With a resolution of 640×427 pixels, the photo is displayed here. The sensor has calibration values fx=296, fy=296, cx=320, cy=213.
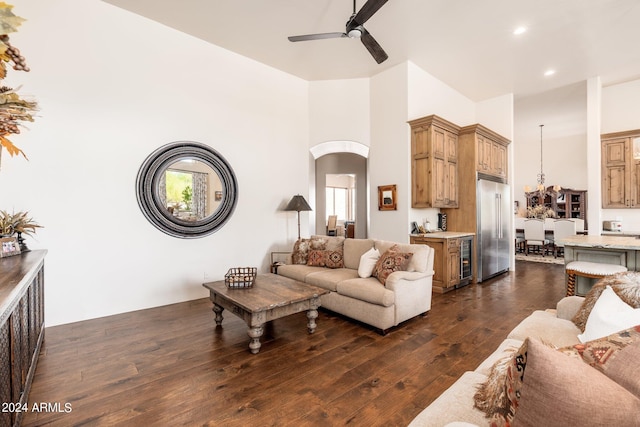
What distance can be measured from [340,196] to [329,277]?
8711 mm

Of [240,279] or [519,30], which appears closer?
[240,279]

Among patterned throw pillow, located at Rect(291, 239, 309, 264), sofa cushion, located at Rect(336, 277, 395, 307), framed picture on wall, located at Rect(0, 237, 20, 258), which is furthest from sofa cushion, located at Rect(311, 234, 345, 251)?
framed picture on wall, located at Rect(0, 237, 20, 258)

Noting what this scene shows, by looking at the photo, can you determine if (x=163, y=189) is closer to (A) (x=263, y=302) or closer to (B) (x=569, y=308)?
(A) (x=263, y=302)

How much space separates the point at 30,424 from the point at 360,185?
7123mm

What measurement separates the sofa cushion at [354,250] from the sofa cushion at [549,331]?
2122 mm

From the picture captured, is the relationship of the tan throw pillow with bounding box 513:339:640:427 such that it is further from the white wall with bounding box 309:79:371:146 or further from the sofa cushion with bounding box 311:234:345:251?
the white wall with bounding box 309:79:371:146

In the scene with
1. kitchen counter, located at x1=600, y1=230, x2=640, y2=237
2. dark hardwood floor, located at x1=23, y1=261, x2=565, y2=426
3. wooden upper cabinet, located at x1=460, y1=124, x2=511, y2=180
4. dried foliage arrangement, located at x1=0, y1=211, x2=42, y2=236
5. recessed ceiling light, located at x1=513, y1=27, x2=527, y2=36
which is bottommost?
dark hardwood floor, located at x1=23, y1=261, x2=565, y2=426

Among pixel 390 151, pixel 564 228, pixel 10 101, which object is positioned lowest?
pixel 564 228

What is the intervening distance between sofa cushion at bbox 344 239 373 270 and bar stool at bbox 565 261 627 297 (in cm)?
220

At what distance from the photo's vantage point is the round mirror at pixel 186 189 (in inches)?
153

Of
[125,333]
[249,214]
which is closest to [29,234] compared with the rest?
[125,333]

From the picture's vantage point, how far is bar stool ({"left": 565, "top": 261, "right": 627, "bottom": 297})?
2.99 metres

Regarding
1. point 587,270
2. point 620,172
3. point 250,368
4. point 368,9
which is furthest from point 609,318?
point 620,172

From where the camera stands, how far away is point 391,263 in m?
3.29
